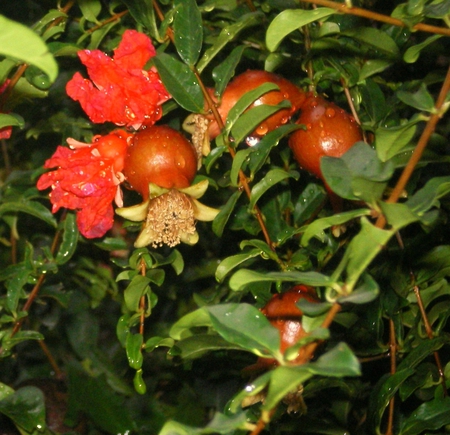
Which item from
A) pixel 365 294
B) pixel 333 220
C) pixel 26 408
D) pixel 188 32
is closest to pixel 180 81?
pixel 188 32

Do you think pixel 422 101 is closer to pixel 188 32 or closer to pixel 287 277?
pixel 287 277

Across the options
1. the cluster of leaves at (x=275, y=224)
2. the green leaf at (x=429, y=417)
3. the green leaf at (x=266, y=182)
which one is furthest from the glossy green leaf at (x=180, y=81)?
the green leaf at (x=429, y=417)

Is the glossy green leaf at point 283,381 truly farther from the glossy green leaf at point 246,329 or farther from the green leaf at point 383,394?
the green leaf at point 383,394

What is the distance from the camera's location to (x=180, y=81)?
772 mm

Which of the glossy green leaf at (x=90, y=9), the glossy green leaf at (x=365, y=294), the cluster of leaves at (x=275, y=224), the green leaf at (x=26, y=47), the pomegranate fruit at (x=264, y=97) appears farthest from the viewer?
the glossy green leaf at (x=90, y=9)

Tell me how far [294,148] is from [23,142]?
0.63 metres

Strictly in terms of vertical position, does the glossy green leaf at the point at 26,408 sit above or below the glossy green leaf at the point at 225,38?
below

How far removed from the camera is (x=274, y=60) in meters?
0.86

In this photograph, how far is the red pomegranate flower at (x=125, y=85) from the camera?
789 mm

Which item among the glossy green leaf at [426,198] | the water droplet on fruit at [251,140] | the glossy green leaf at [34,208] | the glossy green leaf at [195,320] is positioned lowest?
the glossy green leaf at [34,208]

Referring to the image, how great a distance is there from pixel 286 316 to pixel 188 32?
327 millimetres

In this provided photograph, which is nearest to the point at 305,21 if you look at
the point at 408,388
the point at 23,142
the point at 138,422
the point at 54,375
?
the point at 408,388

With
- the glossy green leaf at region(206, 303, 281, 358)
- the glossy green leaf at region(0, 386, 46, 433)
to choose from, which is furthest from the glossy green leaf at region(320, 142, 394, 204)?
the glossy green leaf at region(0, 386, 46, 433)

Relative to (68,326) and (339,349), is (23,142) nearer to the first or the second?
(68,326)
